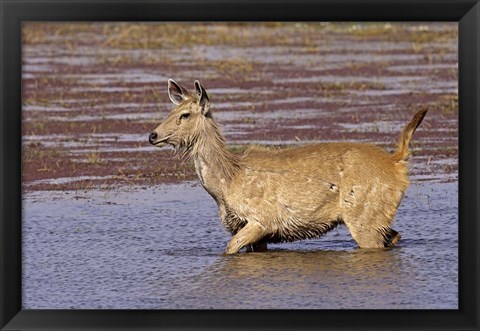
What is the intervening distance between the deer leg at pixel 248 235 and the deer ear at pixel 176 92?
1.23 metres

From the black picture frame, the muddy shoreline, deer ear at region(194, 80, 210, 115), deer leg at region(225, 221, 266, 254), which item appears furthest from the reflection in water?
the muddy shoreline

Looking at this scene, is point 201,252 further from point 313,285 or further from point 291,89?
point 291,89

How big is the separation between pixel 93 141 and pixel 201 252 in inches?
244

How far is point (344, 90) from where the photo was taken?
20469mm

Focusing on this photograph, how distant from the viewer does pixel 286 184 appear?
33.7ft

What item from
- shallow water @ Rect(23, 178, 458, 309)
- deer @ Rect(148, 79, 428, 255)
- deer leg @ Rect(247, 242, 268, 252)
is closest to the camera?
shallow water @ Rect(23, 178, 458, 309)

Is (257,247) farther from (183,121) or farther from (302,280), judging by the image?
(183,121)

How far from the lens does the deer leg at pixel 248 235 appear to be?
1012 cm

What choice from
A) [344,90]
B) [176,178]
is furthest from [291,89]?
[176,178]

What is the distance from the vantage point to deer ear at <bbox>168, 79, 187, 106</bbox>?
33.4ft

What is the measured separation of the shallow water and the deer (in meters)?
0.25

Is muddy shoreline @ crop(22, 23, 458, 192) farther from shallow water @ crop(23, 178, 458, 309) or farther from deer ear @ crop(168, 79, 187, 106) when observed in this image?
deer ear @ crop(168, 79, 187, 106)
